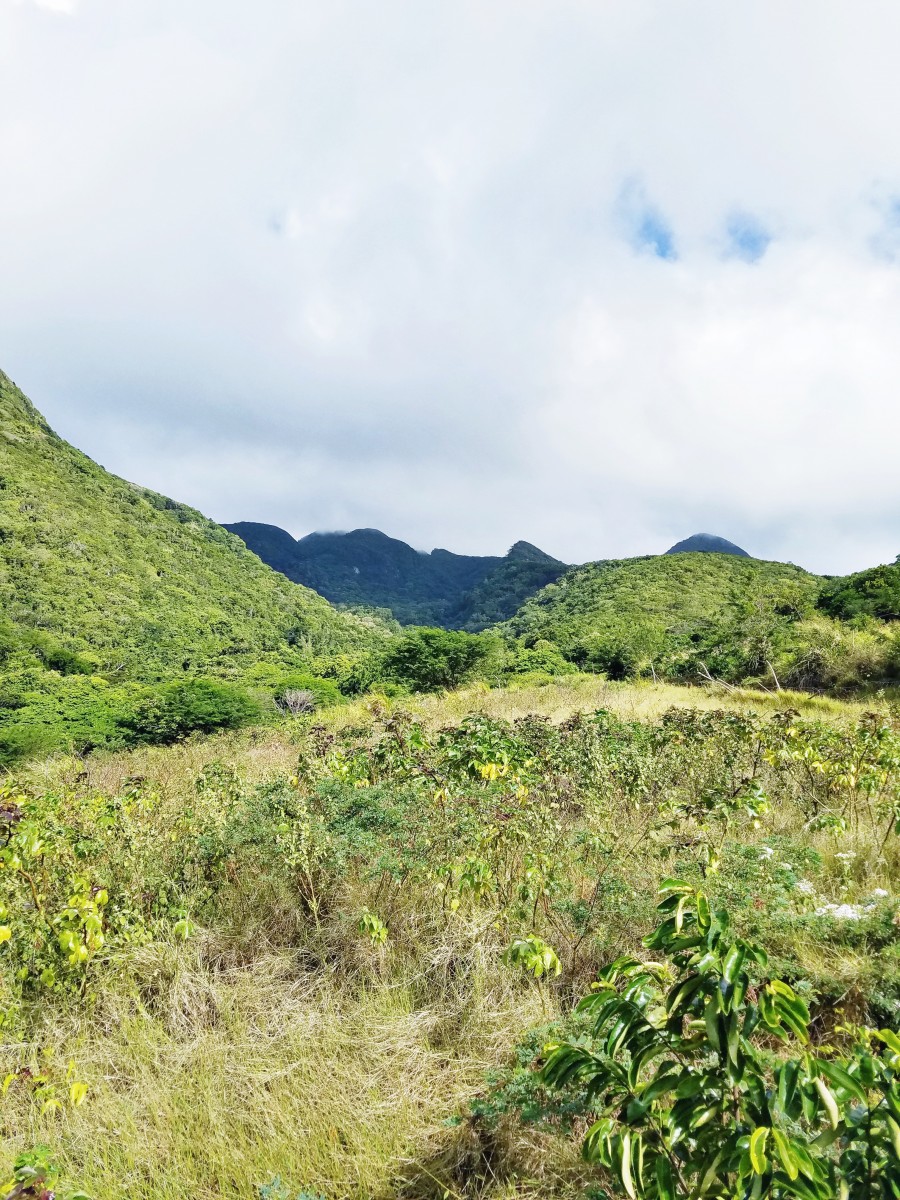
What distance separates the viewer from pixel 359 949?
3066 millimetres

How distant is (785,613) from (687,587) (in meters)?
23.1

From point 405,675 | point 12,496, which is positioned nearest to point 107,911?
point 405,675

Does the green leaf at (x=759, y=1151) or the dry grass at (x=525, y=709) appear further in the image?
the dry grass at (x=525, y=709)

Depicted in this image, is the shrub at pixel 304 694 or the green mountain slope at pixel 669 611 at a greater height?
the green mountain slope at pixel 669 611

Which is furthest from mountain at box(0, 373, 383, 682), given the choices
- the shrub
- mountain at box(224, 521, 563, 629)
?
mountain at box(224, 521, 563, 629)

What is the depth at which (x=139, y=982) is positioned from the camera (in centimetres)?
296

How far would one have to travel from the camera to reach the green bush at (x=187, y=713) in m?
23.0

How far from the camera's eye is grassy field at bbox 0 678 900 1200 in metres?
2.04

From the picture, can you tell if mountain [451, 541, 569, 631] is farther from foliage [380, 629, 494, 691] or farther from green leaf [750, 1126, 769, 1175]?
green leaf [750, 1126, 769, 1175]

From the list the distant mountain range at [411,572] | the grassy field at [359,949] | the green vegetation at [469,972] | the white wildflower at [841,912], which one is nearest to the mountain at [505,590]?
the distant mountain range at [411,572]

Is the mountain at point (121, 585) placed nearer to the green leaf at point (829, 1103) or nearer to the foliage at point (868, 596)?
the foliage at point (868, 596)

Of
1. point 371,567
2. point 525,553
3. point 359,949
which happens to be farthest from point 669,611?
point 371,567

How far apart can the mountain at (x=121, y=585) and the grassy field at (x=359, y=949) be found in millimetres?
39790

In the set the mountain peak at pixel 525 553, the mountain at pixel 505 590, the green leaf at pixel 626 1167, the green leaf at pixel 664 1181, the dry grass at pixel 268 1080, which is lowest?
the dry grass at pixel 268 1080
